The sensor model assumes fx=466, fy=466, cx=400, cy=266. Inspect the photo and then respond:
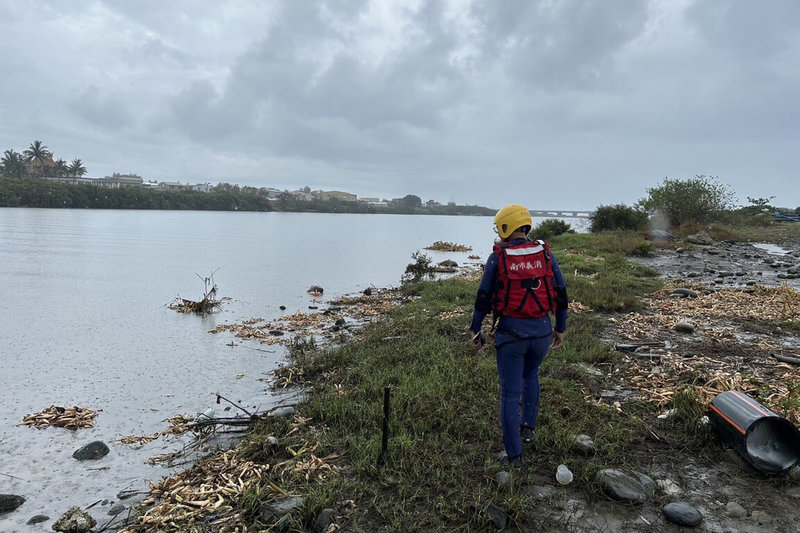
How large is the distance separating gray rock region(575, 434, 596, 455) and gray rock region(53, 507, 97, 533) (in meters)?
5.27

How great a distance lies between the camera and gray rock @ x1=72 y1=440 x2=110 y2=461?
6.59 meters

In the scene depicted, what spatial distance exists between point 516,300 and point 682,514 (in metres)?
2.32

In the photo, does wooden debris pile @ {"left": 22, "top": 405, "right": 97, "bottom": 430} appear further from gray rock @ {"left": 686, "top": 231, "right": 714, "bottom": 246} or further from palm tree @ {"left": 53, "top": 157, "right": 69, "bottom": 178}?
palm tree @ {"left": 53, "top": 157, "right": 69, "bottom": 178}

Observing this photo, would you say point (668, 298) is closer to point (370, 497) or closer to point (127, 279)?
point (370, 497)

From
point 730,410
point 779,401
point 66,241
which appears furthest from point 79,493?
point 66,241

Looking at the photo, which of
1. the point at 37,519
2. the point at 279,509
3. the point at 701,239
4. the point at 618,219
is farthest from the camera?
the point at 618,219

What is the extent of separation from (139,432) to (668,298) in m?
14.6

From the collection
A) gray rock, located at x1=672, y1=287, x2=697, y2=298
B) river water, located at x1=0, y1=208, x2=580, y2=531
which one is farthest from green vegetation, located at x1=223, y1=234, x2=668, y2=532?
gray rock, located at x1=672, y1=287, x2=697, y2=298

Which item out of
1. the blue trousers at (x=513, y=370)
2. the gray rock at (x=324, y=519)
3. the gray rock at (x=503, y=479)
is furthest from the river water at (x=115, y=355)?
the blue trousers at (x=513, y=370)

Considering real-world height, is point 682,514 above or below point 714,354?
below

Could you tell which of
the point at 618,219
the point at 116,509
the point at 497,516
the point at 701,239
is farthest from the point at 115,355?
the point at 618,219

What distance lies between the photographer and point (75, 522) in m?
4.84

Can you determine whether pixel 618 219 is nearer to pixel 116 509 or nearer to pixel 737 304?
pixel 737 304

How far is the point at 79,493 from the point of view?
18.7 ft
